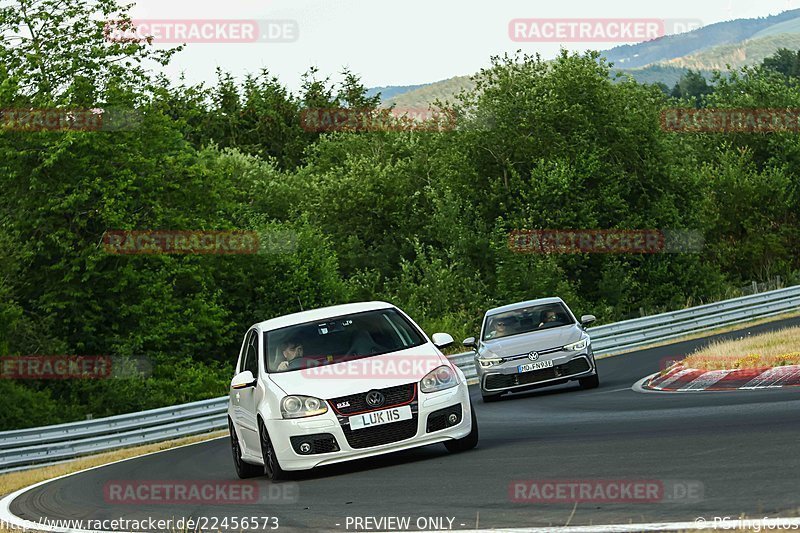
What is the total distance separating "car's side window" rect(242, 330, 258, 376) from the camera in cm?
1256

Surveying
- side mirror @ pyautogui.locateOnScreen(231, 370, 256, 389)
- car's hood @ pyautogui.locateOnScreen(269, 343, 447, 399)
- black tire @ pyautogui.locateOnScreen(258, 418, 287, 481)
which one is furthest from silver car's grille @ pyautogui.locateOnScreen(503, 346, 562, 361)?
black tire @ pyautogui.locateOnScreen(258, 418, 287, 481)

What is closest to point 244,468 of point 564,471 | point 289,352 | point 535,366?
point 289,352

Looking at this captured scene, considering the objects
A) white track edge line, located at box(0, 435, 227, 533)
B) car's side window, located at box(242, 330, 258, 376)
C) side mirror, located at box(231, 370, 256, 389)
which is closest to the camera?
white track edge line, located at box(0, 435, 227, 533)

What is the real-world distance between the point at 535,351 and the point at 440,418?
7.93m

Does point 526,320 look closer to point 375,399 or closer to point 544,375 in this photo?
point 544,375

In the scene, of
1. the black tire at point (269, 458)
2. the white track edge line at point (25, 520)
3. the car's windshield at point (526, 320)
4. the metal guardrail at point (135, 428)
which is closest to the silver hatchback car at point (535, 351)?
the car's windshield at point (526, 320)

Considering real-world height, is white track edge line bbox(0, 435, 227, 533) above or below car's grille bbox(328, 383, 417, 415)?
below

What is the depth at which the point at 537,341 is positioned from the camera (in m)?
19.1

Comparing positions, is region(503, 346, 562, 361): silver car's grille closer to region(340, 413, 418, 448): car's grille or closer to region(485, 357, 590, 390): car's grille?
region(485, 357, 590, 390): car's grille

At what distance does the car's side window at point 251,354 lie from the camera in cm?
1256

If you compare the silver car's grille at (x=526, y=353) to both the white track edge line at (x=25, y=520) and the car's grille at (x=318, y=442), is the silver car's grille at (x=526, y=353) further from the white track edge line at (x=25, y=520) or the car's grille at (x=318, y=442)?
the car's grille at (x=318, y=442)

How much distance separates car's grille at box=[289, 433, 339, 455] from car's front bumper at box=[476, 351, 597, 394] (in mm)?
8368

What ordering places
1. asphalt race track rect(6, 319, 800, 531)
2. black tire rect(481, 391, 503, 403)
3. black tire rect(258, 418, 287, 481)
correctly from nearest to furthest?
1. asphalt race track rect(6, 319, 800, 531)
2. black tire rect(258, 418, 287, 481)
3. black tire rect(481, 391, 503, 403)

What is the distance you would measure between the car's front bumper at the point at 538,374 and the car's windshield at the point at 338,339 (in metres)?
6.86
